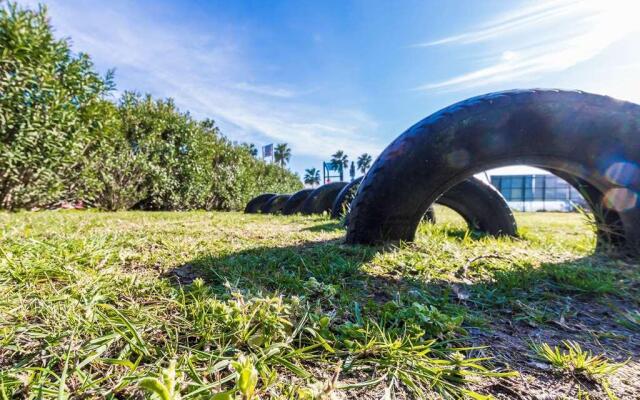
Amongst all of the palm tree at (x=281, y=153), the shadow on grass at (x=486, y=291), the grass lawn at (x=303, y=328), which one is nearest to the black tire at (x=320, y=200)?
the shadow on grass at (x=486, y=291)

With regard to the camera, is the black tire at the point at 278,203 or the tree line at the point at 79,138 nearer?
the tree line at the point at 79,138

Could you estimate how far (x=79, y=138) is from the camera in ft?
Result: 22.3

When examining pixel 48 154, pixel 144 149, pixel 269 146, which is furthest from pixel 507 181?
pixel 48 154

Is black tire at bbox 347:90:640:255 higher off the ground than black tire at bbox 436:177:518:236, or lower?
higher

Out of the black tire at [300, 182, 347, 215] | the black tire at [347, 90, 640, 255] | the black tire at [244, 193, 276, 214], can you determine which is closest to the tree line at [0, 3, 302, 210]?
the black tire at [244, 193, 276, 214]

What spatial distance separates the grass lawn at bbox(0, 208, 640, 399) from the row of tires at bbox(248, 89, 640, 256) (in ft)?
1.88

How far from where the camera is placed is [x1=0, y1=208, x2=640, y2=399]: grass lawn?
77cm

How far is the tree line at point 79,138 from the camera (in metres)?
5.69

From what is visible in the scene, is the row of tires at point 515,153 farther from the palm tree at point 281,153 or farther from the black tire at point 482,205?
the palm tree at point 281,153

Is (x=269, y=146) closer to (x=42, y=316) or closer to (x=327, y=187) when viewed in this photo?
(x=327, y=187)

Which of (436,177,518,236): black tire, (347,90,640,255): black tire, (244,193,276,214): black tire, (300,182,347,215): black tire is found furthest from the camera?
(244,193,276,214): black tire

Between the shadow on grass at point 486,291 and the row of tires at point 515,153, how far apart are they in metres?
0.40

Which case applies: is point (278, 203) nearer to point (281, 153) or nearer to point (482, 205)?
point (482, 205)

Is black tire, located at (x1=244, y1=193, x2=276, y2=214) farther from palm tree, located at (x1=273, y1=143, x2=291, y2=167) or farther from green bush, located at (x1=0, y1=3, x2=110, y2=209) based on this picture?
palm tree, located at (x1=273, y1=143, x2=291, y2=167)
